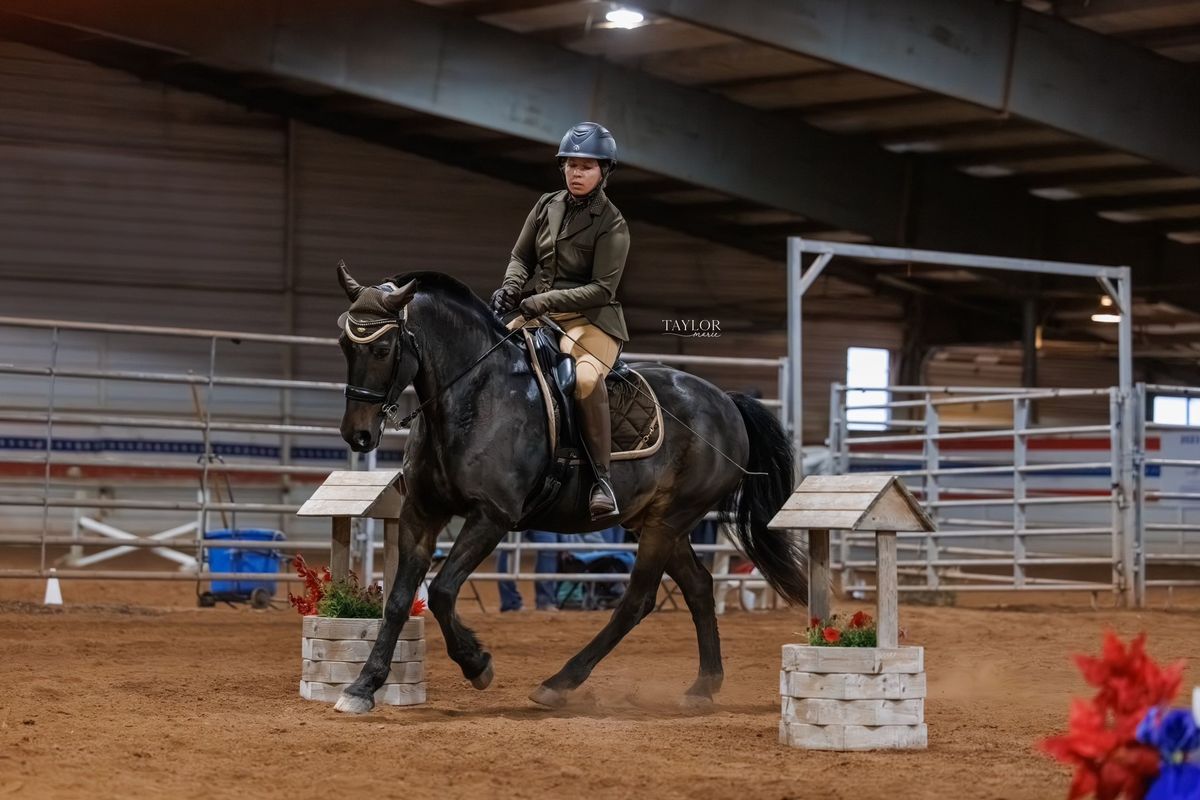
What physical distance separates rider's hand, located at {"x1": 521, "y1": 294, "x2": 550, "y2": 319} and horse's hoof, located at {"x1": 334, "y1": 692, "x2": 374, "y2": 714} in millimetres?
1782

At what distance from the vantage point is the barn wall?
55.7 feet

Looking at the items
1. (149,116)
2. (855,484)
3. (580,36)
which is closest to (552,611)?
(580,36)

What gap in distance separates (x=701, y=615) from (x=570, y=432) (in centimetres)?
124

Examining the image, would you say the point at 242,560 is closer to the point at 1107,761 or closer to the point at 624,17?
the point at 624,17

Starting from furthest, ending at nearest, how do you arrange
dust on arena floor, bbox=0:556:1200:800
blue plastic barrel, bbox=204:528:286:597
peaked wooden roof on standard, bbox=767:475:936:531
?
1. blue plastic barrel, bbox=204:528:286:597
2. peaked wooden roof on standard, bbox=767:475:936:531
3. dust on arena floor, bbox=0:556:1200:800

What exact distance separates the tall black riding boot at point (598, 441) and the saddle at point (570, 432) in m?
0.07

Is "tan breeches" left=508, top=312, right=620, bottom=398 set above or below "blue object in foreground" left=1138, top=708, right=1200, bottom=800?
above

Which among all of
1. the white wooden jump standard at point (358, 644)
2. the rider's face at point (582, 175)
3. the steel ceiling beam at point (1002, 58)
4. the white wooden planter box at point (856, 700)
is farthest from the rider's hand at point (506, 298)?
the steel ceiling beam at point (1002, 58)

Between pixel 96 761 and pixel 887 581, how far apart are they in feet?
9.26

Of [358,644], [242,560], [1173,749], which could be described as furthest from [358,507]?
[242,560]

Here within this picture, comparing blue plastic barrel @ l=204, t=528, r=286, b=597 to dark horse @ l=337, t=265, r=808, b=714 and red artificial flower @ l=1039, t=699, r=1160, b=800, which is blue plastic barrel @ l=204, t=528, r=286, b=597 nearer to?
dark horse @ l=337, t=265, r=808, b=714

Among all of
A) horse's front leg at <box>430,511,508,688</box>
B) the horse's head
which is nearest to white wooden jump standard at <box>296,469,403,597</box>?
horse's front leg at <box>430,511,508,688</box>

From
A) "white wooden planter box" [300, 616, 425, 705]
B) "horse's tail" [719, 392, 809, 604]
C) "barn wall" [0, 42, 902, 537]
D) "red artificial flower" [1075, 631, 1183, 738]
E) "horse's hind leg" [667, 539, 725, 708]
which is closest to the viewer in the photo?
"red artificial flower" [1075, 631, 1183, 738]

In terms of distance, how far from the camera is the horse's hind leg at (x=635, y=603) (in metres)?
6.54
